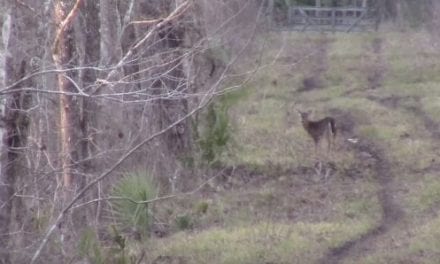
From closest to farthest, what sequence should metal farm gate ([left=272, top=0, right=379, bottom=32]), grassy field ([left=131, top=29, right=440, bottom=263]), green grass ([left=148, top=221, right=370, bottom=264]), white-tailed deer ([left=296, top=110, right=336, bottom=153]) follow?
green grass ([left=148, top=221, right=370, bottom=264])
grassy field ([left=131, top=29, right=440, bottom=263])
white-tailed deer ([left=296, top=110, right=336, bottom=153])
metal farm gate ([left=272, top=0, right=379, bottom=32])

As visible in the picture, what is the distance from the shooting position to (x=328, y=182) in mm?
16047

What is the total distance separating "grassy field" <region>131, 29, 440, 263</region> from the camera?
1223 centimetres

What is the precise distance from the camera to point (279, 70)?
1137 inches

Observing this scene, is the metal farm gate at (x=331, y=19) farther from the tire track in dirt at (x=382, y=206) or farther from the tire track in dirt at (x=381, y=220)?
the tire track in dirt at (x=381, y=220)

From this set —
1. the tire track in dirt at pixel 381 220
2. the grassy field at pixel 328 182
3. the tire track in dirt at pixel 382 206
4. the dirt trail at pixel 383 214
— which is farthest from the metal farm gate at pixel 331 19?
the tire track in dirt at pixel 381 220

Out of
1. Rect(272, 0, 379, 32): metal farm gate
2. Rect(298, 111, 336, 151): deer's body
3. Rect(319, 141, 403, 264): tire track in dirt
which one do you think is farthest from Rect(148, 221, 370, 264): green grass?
Rect(272, 0, 379, 32): metal farm gate

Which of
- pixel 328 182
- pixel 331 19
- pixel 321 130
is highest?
pixel 331 19

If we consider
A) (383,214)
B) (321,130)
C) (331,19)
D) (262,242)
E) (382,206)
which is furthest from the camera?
(331,19)

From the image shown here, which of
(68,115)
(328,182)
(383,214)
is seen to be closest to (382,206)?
(383,214)

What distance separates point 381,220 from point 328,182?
2756mm

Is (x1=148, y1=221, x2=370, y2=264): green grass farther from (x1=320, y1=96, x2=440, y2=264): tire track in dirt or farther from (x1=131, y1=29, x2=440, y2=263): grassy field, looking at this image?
(x1=320, y1=96, x2=440, y2=264): tire track in dirt

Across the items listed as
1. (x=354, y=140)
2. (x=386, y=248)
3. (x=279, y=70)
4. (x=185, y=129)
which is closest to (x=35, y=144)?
(x=386, y=248)

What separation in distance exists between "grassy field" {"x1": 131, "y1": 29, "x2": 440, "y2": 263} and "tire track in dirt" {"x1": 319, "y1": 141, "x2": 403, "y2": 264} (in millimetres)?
14

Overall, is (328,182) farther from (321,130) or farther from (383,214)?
(383,214)
